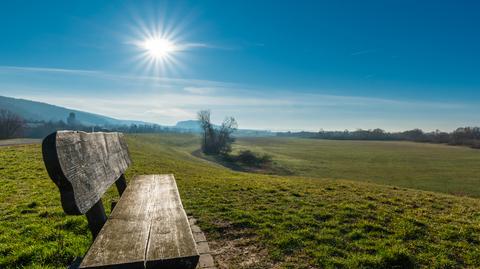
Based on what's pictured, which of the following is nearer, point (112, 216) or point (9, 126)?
point (112, 216)

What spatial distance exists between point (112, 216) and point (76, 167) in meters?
0.97

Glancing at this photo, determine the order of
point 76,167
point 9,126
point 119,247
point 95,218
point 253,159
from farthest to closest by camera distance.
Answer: point 9,126
point 253,159
point 95,218
point 76,167
point 119,247

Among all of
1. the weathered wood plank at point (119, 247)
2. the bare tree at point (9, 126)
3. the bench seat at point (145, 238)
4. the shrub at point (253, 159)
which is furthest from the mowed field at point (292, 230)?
the bare tree at point (9, 126)

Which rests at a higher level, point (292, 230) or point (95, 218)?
point (95, 218)

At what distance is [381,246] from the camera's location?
5.42 metres

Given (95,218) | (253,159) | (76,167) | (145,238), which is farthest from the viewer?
(253,159)

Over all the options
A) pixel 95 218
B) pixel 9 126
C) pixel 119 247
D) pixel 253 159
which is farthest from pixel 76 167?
pixel 9 126

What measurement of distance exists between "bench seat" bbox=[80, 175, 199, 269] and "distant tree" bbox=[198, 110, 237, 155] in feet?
222

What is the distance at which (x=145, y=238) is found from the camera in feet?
7.77

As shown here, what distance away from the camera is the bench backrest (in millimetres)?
1917

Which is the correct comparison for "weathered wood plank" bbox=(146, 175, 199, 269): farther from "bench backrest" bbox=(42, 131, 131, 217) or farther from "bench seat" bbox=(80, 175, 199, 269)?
"bench backrest" bbox=(42, 131, 131, 217)

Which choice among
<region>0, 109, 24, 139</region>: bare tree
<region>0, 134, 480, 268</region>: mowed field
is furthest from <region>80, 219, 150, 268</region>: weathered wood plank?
<region>0, 109, 24, 139</region>: bare tree

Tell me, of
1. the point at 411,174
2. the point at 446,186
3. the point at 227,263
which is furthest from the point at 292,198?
the point at 411,174

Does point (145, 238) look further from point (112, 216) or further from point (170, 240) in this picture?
point (112, 216)
